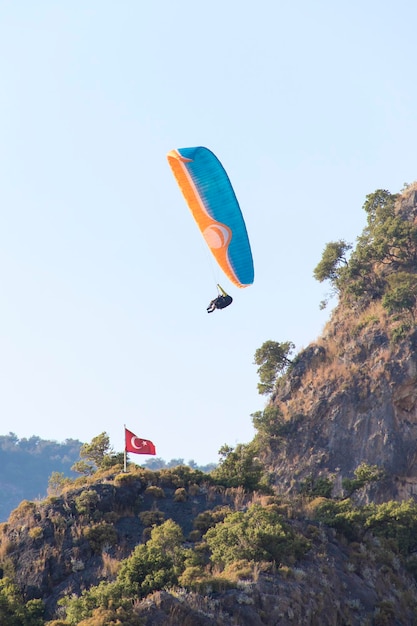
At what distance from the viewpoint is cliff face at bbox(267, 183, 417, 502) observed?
49.4m

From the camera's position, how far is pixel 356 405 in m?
52.4

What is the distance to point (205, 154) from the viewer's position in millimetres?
37500

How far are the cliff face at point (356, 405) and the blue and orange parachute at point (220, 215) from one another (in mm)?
16461

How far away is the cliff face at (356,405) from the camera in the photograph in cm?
4941

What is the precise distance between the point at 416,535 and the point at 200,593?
1214 cm

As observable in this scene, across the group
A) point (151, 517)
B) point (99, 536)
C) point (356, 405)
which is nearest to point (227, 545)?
point (151, 517)

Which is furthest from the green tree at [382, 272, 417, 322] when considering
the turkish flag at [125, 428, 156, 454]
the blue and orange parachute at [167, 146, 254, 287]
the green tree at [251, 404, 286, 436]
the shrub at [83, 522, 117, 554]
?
the shrub at [83, 522, 117, 554]

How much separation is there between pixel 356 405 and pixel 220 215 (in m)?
19.4

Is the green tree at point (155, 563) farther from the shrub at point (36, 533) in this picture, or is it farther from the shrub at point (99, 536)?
the shrub at point (36, 533)

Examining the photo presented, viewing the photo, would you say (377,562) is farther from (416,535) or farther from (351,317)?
(351,317)

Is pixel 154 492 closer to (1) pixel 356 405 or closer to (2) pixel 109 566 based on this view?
(2) pixel 109 566

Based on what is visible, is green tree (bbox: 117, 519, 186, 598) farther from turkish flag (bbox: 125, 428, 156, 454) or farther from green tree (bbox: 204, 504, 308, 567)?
turkish flag (bbox: 125, 428, 156, 454)

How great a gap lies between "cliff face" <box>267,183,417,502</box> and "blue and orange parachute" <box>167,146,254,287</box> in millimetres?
16461

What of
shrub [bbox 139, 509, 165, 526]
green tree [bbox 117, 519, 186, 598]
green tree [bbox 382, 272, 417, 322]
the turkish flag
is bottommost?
green tree [bbox 117, 519, 186, 598]
